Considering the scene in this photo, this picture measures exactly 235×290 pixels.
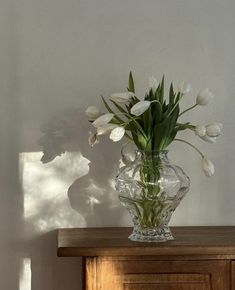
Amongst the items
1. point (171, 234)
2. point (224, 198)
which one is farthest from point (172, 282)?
point (224, 198)

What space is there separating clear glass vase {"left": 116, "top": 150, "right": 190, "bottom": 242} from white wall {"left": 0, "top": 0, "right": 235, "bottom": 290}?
0.23 metres

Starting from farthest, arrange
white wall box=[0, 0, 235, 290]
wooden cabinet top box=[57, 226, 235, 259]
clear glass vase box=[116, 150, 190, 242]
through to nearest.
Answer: white wall box=[0, 0, 235, 290] → clear glass vase box=[116, 150, 190, 242] → wooden cabinet top box=[57, 226, 235, 259]

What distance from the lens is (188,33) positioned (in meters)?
1.92

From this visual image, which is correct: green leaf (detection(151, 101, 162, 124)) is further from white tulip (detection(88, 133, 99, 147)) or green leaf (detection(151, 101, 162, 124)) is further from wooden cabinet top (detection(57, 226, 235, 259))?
wooden cabinet top (detection(57, 226, 235, 259))

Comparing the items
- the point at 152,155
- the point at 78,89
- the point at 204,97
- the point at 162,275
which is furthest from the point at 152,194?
the point at 78,89

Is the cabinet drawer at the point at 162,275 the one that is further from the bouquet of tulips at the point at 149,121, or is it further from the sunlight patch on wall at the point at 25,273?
the sunlight patch on wall at the point at 25,273

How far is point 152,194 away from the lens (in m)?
1.65

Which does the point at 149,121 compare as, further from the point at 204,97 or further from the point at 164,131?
the point at 204,97

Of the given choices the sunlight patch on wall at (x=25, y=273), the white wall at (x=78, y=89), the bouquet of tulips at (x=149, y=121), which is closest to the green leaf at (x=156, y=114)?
the bouquet of tulips at (x=149, y=121)

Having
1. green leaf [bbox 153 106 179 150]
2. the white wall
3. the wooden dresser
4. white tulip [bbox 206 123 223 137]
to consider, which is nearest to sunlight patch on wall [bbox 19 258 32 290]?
the white wall

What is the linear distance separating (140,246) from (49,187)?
0.44m

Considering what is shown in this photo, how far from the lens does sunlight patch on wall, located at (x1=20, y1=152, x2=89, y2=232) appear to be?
74.2 inches

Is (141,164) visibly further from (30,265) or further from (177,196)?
(30,265)

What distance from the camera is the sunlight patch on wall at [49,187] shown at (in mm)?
1884
